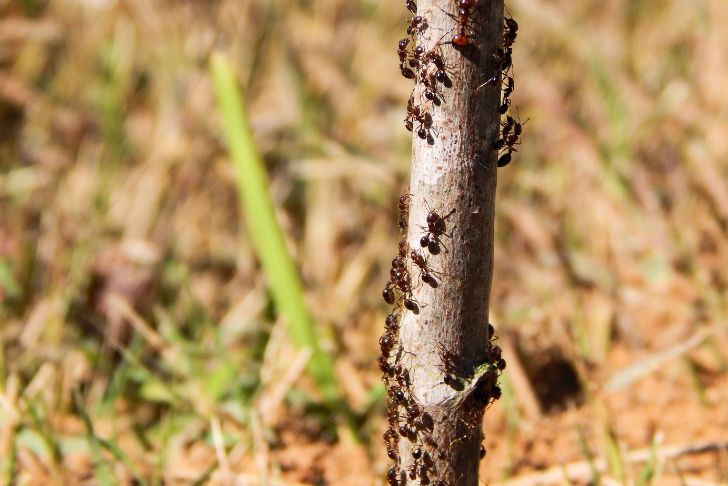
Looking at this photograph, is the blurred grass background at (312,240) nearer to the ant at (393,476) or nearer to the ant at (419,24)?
the ant at (393,476)

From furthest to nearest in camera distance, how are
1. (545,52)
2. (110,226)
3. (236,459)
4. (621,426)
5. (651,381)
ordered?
1. (545,52)
2. (110,226)
3. (651,381)
4. (621,426)
5. (236,459)

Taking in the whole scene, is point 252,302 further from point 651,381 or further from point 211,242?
point 651,381

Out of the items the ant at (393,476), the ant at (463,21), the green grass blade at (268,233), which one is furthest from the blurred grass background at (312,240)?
the ant at (463,21)

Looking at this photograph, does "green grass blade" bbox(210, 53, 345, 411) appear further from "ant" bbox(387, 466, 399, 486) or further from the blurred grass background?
"ant" bbox(387, 466, 399, 486)

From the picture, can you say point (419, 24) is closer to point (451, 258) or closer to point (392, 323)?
point (451, 258)

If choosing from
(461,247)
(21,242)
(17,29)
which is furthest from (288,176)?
(461,247)
